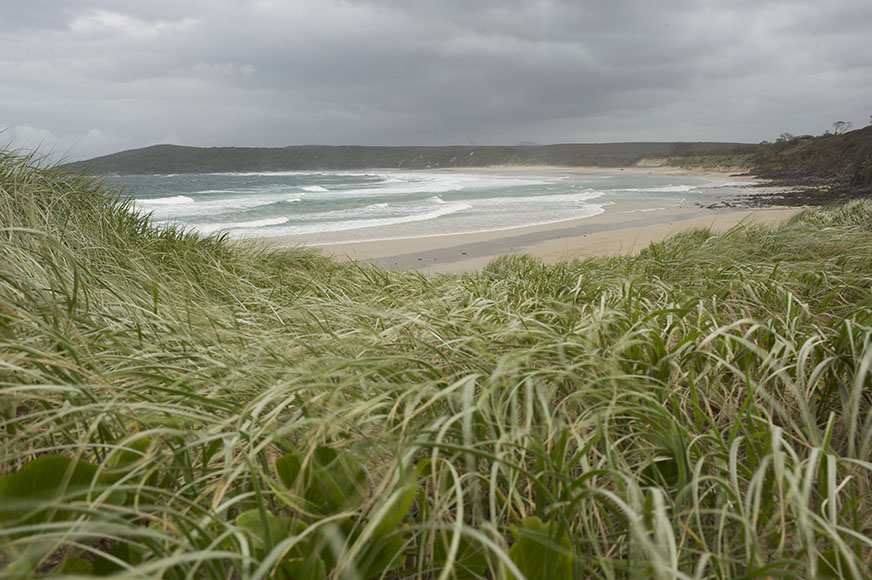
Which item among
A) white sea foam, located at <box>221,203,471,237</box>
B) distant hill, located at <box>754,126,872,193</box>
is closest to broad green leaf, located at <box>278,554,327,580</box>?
white sea foam, located at <box>221,203,471,237</box>

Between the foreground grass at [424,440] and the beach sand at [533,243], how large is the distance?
6.95 meters

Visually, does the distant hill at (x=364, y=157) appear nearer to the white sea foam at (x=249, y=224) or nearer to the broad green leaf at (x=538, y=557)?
the white sea foam at (x=249, y=224)

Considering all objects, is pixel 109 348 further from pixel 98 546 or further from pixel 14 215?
pixel 14 215

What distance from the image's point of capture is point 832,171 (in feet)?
112

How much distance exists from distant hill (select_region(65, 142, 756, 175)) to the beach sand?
226ft

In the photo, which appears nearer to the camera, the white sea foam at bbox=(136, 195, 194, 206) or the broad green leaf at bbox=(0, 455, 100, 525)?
the broad green leaf at bbox=(0, 455, 100, 525)

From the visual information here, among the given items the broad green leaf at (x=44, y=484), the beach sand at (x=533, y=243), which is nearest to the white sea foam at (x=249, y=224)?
the beach sand at (x=533, y=243)

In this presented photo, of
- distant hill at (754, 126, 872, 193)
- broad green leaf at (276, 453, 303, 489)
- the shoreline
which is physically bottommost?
the shoreline

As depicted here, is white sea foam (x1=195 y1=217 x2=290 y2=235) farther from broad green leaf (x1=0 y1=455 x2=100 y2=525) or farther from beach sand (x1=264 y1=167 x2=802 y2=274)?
broad green leaf (x1=0 y1=455 x2=100 y2=525)

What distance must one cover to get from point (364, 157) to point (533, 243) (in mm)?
110857

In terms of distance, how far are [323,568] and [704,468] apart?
39.0 inches

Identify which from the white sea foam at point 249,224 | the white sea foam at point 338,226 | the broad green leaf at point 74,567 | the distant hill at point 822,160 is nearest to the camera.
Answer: the broad green leaf at point 74,567

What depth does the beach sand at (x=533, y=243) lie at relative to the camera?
10844 mm

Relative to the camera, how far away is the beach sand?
10844 mm
